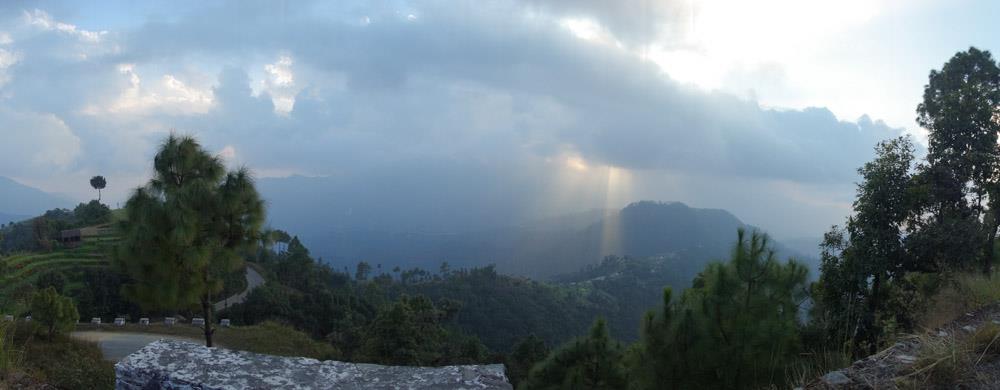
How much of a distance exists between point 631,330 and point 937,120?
2252 inches

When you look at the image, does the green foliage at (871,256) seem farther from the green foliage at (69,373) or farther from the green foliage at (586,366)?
the green foliage at (69,373)

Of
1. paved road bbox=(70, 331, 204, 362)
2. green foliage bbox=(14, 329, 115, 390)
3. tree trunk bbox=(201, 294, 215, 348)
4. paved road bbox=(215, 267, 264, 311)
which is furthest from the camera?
paved road bbox=(215, 267, 264, 311)

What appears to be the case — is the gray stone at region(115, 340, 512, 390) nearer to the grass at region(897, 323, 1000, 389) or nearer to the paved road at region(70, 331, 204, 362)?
the grass at region(897, 323, 1000, 389)

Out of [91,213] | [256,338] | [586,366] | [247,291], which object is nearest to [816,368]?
[586,366]

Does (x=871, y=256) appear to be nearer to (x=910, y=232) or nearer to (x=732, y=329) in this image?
(x=910, y=232)

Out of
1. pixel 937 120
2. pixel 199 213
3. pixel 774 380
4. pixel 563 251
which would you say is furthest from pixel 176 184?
pixel 563 251

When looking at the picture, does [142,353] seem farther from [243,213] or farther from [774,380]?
[243,213]

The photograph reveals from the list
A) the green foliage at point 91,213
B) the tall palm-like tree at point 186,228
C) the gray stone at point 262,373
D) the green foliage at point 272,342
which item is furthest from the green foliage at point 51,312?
the green foliage at point 91,213

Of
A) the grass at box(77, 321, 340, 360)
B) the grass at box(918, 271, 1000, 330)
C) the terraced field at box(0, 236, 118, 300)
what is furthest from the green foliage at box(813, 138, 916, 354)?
the terraced field at box(0, 236, 118, 300)

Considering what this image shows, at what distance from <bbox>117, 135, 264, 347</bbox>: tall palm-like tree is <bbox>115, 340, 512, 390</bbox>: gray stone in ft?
22.5

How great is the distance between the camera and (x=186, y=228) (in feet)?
30.7

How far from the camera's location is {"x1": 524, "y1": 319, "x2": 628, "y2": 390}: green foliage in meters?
8.62

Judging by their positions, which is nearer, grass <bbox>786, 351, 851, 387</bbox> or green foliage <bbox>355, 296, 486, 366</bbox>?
grass <bbox>786, 351, 851, 387</bbox>

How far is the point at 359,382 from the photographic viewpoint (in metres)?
3.32
